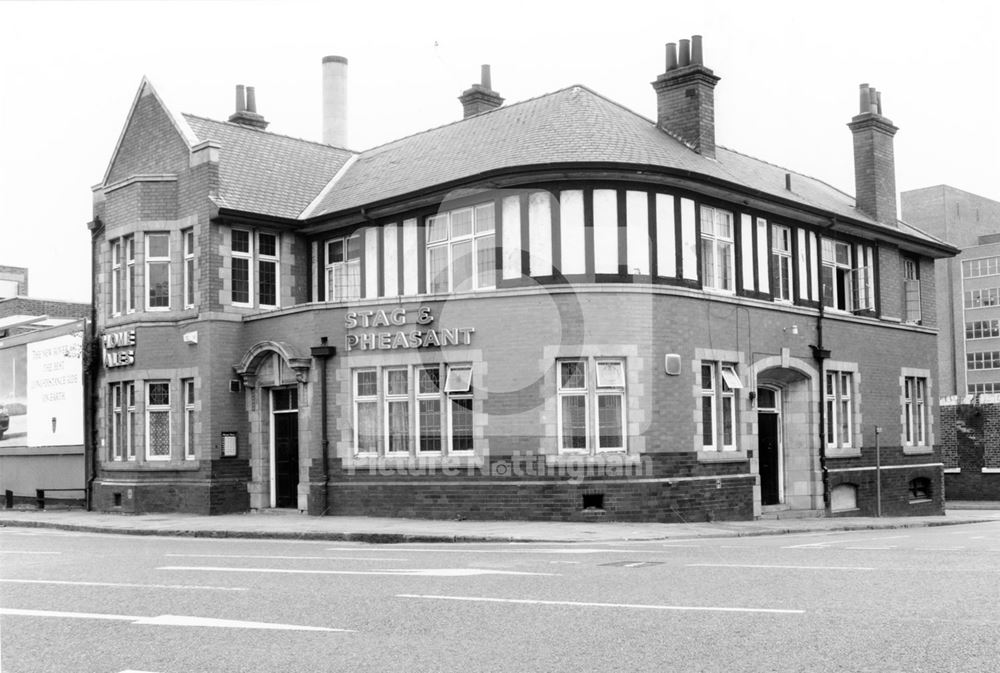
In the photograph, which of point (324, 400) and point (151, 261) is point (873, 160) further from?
point (151, 261)

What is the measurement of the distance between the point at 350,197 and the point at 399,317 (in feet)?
16.8

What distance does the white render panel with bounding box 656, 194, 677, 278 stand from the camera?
912 inches

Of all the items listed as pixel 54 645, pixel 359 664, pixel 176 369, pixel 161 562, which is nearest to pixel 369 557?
pixel 161 562

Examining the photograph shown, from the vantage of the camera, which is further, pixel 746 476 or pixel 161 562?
pixel 746 476

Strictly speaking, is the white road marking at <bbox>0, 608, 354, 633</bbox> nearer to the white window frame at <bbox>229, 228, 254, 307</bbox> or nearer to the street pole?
the white window frame at <bbox>229, 228, 254, 307</bbox>

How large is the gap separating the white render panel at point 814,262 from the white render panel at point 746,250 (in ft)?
9.45

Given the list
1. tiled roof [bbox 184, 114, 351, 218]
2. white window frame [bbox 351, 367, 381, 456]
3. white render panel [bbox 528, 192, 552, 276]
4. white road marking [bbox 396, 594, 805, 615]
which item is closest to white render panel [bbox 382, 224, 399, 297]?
white window frame [bbox 351, 367, 381, 456]

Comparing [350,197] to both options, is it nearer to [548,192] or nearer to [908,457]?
[548,192]

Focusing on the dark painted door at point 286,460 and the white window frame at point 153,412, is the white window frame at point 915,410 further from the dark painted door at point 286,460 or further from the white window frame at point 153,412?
the white window frame at point 153,412

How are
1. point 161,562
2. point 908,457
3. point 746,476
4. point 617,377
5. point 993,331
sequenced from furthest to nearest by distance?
point 993,331 < point 908,457 < point 746,476 < point 617,377 < point 161,562

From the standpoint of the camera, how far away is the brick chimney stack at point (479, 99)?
31.3 metres

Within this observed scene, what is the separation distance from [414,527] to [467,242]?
6.60 meters

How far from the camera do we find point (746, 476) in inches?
963

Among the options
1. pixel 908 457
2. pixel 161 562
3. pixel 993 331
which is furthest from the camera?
pixel 993 331
